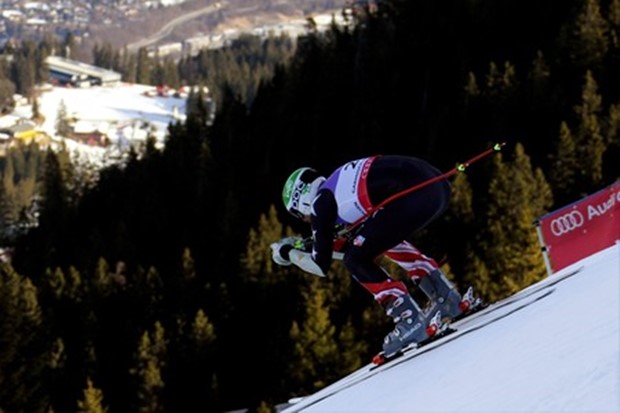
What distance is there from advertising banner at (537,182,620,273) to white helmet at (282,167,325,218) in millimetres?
7045

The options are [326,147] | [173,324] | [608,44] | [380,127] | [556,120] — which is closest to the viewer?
[173,324]

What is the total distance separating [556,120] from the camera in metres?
51.1

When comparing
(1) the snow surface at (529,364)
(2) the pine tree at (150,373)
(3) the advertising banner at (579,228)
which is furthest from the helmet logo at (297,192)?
(2) the pine tree at (150,373)

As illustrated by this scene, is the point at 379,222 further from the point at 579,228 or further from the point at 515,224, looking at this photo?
the point at 515,224

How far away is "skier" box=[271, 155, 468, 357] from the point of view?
345 inches

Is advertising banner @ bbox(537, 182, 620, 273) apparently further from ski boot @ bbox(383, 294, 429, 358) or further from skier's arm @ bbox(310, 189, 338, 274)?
skier's arm @ bbox(310, 189, 338, 274)

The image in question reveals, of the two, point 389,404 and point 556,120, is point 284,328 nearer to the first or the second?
point 556,120

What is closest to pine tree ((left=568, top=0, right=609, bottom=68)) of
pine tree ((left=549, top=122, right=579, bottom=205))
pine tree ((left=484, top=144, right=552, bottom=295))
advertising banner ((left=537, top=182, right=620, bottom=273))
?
pine tree ((left=549, top=122, right=579, bottom=205))

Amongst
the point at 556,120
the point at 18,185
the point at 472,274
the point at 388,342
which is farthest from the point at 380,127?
the point at 18,185

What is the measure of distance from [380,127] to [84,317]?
91.0 feet

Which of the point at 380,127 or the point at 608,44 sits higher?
the point at 608,44

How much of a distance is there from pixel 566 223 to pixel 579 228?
0.78 ft

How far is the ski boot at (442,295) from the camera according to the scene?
9312 millimetres

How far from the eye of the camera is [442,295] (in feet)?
30.7
